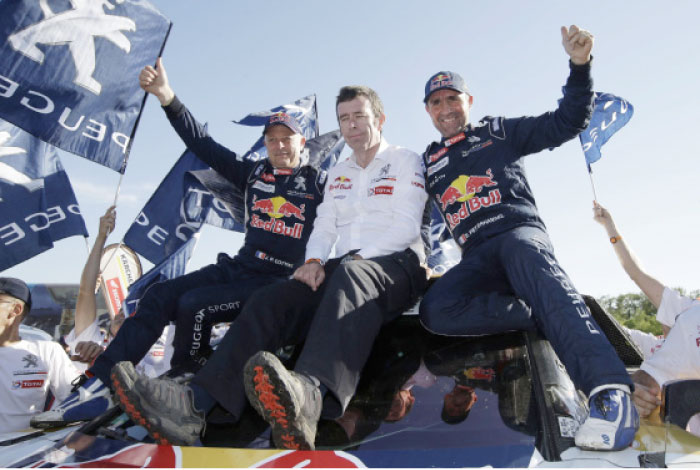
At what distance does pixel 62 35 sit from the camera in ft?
13.5

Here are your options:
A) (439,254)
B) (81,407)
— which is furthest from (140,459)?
(439,254)

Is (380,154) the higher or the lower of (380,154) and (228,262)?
the higher

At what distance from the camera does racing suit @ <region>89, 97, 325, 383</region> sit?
2.81 meters

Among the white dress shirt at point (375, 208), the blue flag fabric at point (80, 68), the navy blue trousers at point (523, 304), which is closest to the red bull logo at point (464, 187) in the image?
the white dress shirt at point (375, 208)

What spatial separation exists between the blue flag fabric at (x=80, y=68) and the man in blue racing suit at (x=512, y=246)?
2.58m

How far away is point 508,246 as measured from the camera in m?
2.36

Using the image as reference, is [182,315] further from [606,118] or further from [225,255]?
[606,118]

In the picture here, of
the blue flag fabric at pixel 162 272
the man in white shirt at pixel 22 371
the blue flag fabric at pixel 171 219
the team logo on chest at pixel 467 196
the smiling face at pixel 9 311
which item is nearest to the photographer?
the team logo on chest at pixel 467 196

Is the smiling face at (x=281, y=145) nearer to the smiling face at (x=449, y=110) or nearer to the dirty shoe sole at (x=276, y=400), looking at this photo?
the smiling face at (x=449, y=110)

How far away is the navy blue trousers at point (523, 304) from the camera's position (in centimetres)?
181

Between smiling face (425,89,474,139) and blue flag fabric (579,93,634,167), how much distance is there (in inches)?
103

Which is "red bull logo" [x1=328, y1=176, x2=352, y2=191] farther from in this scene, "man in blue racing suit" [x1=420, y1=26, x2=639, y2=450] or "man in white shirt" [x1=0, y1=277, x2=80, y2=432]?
"man in white shirt" [x1=0, y1=277, x2=80, y2=432]

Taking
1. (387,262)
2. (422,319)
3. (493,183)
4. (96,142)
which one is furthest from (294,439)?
(96,142)

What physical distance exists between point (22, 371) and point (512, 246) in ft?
8.92
